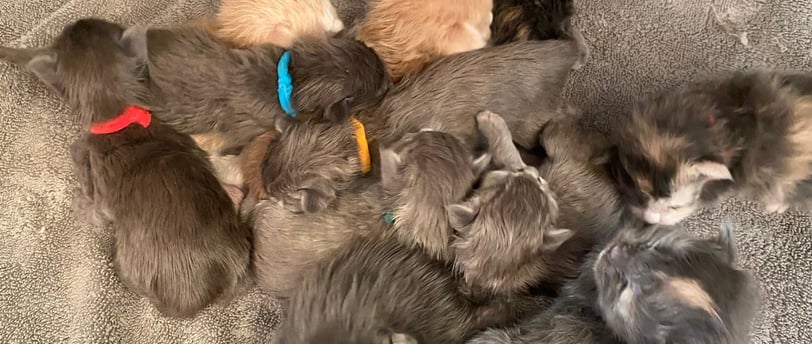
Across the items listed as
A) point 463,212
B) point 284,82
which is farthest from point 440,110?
point 284,82

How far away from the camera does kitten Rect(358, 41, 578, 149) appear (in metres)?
2.13

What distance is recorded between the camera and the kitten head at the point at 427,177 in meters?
2.02

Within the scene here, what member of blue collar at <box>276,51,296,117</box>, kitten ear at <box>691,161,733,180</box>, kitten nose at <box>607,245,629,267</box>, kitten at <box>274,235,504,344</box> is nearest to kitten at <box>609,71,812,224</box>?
kitten ear at <box>691,161,733,180</box>

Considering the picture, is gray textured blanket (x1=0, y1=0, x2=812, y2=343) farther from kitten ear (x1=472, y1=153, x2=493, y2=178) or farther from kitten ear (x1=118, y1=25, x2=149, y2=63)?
kitten ear (x1=472, y1=153, x2=493, y2=178)

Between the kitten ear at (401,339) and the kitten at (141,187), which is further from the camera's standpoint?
the kitten at (141,187)

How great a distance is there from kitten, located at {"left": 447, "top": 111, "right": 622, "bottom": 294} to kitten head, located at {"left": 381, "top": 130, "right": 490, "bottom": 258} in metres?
0.05

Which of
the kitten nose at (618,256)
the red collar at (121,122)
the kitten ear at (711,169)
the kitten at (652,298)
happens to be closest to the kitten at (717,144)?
the kitten ear at (711,169)

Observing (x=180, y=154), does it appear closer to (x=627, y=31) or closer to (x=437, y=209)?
(x=437, y=209)

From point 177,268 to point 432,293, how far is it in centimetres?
69

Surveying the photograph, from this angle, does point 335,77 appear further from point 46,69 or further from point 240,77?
point 46,69

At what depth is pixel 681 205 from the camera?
212 centimetres

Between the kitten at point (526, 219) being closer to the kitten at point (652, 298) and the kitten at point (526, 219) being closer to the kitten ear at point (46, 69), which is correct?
the kitten at point (652, 298)

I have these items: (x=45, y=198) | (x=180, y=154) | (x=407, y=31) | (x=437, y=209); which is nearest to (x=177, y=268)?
(x=180, y=154)

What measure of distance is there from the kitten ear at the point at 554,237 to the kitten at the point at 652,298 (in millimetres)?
109
